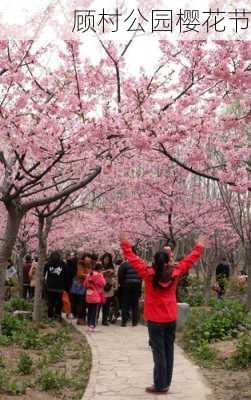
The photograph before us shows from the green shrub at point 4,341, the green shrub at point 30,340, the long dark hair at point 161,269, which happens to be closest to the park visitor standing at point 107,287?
the green shrub at point 30,340

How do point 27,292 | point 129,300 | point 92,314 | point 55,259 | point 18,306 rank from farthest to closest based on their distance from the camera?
1. point 27,292
2. point 18,306
3. point 55,259
4. point 129,300
5. point 92,314

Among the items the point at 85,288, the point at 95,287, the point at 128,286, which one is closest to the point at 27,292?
the point at 85,288

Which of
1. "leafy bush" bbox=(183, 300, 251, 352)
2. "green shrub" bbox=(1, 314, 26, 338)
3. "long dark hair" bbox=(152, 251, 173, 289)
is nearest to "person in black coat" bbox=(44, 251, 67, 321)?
"green shrub" bbox=(1, 314, 26, 338)

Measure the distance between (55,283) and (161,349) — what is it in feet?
22.5

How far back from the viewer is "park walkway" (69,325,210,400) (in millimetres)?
6059

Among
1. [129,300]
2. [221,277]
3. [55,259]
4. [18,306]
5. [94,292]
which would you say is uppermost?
[55,259]

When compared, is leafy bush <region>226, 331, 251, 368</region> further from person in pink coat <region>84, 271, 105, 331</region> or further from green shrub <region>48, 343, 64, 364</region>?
person in pink coat <region>84, 271, 105, 331</region>

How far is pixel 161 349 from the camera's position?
605 centimetres

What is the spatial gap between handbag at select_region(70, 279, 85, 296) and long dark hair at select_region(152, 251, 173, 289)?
7.15 metres

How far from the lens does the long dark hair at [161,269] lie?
19.5 ft

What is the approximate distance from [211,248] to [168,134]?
13.4 metres

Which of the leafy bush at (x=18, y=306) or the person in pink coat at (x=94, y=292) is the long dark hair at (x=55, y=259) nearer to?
the person in pink coat at (x=94, y=292)

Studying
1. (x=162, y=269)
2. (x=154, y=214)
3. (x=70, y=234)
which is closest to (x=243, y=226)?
(x=154, y=214)

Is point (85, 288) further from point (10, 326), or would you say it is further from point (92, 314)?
point (10, 326)
